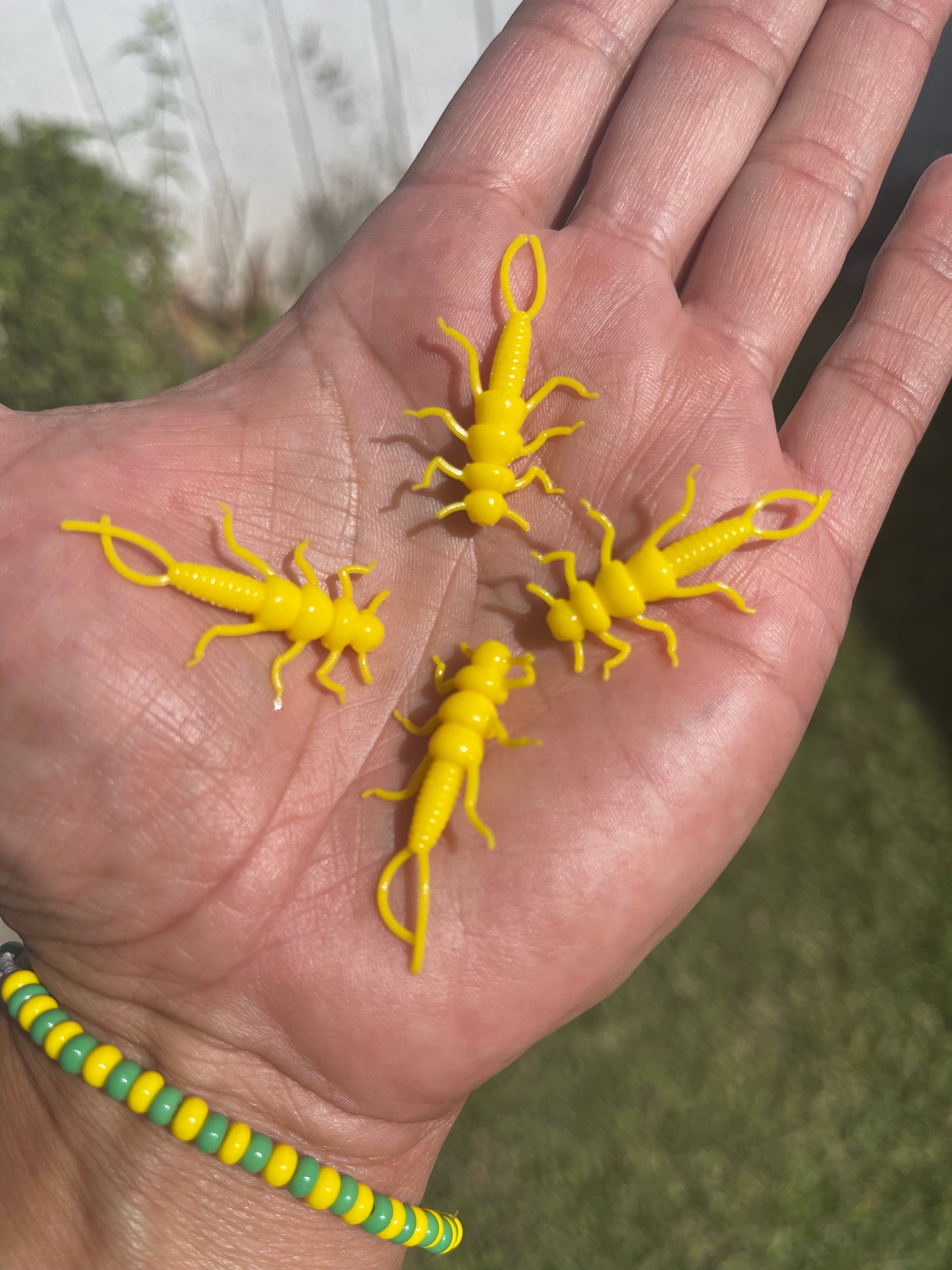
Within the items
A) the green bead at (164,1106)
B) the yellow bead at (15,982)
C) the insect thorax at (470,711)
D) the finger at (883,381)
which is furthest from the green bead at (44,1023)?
the finger at (883,381)

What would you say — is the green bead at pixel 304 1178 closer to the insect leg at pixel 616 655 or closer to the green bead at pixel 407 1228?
the green bead at pixel 407 1228

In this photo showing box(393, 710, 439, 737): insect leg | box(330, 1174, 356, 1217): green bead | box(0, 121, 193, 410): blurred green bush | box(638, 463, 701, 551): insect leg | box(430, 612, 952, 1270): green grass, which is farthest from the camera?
box(0, 121, 193, 410): blurred green bush

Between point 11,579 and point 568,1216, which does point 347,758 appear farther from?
point 568,1216

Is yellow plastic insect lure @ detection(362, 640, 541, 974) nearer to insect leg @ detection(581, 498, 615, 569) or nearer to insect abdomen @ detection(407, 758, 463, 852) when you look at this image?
insect abdomen @ detection(407, 758, 463, 852)

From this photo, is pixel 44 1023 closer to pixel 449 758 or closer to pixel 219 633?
pixel 219 633

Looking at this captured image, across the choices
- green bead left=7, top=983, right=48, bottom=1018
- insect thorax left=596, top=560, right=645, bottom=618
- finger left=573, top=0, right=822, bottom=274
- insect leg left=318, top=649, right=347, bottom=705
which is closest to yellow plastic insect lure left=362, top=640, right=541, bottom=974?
insect leg left=318, top=649, right=347, bottom=705

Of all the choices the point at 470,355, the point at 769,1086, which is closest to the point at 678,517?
the point at 470,355

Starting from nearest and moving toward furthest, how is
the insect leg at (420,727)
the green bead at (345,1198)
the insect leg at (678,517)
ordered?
the green bead at (345,1198) < the insect leg at (420,727) < the insect leg at (678,517)

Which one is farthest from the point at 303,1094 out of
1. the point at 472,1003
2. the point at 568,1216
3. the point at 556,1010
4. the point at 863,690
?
the point at 863,690
